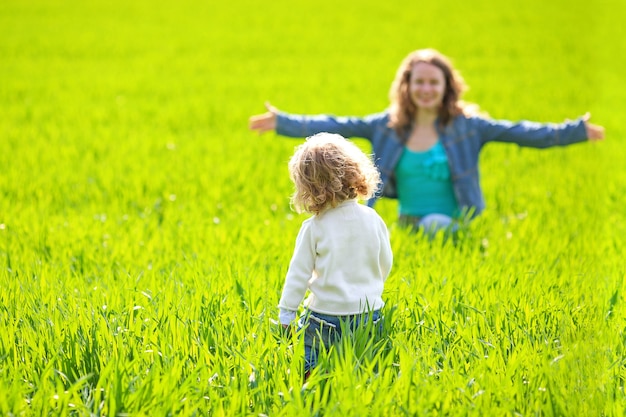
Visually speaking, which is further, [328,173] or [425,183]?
[425,183]

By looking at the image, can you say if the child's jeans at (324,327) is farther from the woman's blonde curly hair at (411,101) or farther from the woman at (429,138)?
the woman's blonde curly hair at (411,101)

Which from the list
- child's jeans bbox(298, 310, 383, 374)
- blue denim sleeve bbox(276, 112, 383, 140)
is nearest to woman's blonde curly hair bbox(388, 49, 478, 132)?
blue denim sleeve bbox(276, 112, 383, 140)

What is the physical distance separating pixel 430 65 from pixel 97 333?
9.40 feet

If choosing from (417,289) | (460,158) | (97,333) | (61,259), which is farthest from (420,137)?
(97,333)

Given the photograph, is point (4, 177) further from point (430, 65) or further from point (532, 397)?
point (532, 397)

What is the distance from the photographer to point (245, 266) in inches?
159

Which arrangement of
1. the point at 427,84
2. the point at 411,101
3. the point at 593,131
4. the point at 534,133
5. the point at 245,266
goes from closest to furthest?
the point at 245,266 < the point at 593,131 < the point at 534,133 < the point at 427,84 < the point at 411,101

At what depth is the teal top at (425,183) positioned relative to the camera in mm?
5273

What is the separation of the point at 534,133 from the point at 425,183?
73cm

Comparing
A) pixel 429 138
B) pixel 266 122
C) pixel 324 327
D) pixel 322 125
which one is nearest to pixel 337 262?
pixel 324 327

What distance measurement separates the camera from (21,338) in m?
3.09

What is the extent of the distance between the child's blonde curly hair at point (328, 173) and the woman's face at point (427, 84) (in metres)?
2.20

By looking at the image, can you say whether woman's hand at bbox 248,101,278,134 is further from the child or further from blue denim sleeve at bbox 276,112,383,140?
the child

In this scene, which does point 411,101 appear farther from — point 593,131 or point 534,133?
point 593,131
